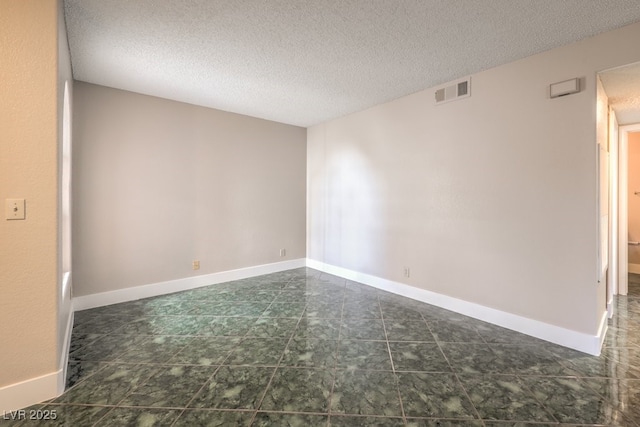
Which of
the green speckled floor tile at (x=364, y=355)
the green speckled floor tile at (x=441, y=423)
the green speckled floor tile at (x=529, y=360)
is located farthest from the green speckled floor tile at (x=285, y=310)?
the green speckled floor tile at (x=529, y=360)

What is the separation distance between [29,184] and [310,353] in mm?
2255

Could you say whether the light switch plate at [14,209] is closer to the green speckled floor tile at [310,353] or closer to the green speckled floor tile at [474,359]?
the green speckled floor tile at [310,353]

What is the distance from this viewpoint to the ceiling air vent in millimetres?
3060

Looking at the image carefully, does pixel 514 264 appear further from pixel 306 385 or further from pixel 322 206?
pixel 322 206

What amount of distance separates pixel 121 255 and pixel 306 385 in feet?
9.75

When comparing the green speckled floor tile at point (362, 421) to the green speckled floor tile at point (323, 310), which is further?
the green speckled floor tile at point (323, 310)

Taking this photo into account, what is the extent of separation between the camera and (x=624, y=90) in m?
2.65

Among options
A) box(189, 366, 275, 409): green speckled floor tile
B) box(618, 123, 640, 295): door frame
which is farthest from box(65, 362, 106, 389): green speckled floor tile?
box(618, 123, 640, 295): door frame

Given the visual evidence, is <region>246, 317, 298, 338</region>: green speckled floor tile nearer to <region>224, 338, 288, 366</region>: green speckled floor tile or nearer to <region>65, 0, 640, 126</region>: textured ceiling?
<region>224, 338, 288, 366</region>: green speckled floor tile

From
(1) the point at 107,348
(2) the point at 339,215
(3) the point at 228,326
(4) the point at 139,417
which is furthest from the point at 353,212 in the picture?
(4) the point at 139,417

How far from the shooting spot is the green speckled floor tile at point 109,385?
5.74 feet

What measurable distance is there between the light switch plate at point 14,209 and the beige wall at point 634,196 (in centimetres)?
786

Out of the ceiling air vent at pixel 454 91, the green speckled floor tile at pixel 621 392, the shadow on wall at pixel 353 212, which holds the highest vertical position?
the ceiling air vent at pixel 454 91

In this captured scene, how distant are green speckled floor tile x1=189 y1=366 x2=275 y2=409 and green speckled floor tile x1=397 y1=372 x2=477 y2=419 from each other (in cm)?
95
